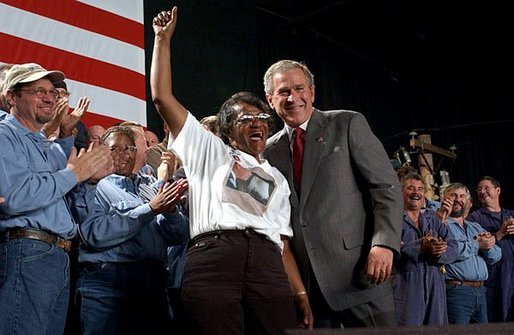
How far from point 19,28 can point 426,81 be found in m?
6.49

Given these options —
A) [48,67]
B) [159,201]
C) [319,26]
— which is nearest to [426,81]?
[319,26]

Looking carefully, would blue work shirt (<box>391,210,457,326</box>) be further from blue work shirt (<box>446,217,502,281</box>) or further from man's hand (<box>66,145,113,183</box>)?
man's hand (<box>66,145,113,183</box>)

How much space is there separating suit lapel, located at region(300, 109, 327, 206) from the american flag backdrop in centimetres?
227

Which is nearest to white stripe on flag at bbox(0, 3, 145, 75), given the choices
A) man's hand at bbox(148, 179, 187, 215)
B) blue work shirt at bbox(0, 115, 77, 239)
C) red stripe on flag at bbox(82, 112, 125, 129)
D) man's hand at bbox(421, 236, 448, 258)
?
red stripe on flag at bbox(82, 112, 125, 129)

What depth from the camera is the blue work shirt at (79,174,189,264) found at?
8.95 feet

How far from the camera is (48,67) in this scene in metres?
4.42

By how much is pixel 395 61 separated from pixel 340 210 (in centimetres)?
721

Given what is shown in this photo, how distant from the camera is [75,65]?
460cm

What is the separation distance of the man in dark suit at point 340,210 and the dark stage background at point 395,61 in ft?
11.2

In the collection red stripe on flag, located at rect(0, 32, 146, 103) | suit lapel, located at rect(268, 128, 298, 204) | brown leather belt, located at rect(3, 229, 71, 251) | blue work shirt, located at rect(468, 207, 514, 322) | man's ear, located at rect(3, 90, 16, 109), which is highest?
red stripe on flag, located at rect(0, 32, 146, 103)

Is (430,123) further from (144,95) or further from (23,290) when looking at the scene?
(23,290)

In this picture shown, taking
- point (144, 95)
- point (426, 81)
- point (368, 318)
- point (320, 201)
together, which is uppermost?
point (426, 81)

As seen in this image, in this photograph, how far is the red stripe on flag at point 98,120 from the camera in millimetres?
4484

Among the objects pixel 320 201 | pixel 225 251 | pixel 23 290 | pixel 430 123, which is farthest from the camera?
pixel 430 123
